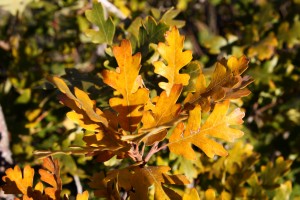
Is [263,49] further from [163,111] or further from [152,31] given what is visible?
[163,111]

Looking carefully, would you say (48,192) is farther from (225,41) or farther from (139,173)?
(225,41)

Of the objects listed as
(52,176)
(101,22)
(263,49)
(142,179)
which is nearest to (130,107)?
(142,179)

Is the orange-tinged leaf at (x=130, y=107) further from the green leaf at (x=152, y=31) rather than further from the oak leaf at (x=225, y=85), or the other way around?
the green leaf at (x=152, y=31)

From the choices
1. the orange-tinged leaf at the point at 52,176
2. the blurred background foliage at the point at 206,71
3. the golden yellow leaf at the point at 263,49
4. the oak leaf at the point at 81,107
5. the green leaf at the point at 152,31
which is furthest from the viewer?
the golden yellow leaf at the point at 263,49

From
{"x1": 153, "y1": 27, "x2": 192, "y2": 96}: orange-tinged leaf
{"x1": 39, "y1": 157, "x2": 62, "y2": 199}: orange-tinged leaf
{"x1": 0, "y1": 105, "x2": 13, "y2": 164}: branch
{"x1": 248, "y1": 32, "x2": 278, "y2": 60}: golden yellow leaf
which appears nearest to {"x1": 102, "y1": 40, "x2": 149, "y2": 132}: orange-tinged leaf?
{"x1": 153, "y1": 27, "x2": 192, "y2": 96}: orange-tinged leaf

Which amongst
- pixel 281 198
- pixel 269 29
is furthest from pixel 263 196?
pixel 269 29

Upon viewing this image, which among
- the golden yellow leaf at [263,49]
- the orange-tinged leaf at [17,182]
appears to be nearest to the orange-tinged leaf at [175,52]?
the orange-tinged leaf at [17,182]

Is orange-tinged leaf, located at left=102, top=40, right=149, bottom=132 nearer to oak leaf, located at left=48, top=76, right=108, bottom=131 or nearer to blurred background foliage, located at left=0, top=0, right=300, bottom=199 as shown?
oak leaf, located at left=48, top=76, right=108, bottom=131

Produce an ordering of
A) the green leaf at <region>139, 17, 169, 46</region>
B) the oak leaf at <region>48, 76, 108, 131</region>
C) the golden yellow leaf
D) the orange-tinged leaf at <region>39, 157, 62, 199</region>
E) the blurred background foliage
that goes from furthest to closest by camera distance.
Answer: the golden yellow leaf
the blurred background foliage
the green leaf at <region>139, 17, 169, 46</region>
the orange-tinged leaf at <region>39, 157, 62, 199</region>
the oak leaf at <region>48, 76, 108, 131</region>
